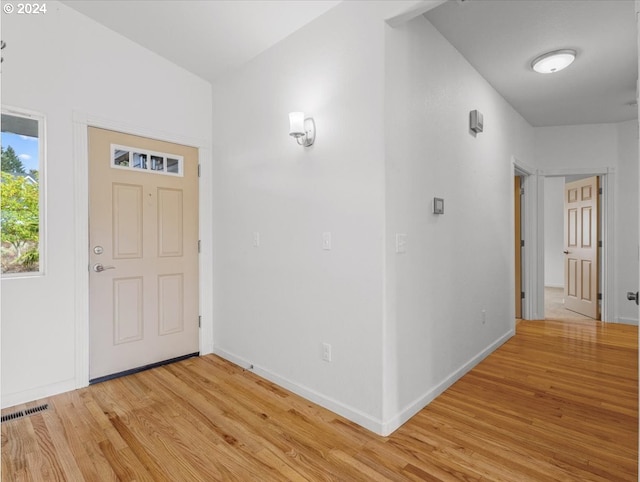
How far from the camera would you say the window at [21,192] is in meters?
2.39

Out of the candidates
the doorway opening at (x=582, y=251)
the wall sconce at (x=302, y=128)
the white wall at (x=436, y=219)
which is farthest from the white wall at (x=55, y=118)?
the doorway opening at (x=582, y=251)

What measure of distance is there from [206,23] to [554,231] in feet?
25.7

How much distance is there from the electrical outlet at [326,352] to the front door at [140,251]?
1.56m

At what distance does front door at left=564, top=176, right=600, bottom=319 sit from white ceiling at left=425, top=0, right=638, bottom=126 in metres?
1.37

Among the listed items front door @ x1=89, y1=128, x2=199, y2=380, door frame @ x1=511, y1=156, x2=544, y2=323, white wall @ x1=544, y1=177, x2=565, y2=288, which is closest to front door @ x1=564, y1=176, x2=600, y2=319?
door frame @ x1=511, y1=156, x2=544, y2=323

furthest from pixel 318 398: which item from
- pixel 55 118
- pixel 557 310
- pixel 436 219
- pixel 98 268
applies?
pixel 557 310

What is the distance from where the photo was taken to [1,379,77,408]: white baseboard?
7.74ft

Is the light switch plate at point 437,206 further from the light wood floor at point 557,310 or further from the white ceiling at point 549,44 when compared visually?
the light wood floor at point 557,310

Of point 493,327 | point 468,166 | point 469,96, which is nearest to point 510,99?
point 469,96

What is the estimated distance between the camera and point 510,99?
3.82 metres

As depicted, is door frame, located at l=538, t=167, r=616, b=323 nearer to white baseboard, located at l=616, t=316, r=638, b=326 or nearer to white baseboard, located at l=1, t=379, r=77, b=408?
white baseboard, located at l=616, t=316, r=638, b=326

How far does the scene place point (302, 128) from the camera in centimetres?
236

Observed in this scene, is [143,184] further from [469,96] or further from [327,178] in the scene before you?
[469,96]

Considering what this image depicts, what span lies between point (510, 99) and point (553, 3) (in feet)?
5.42
